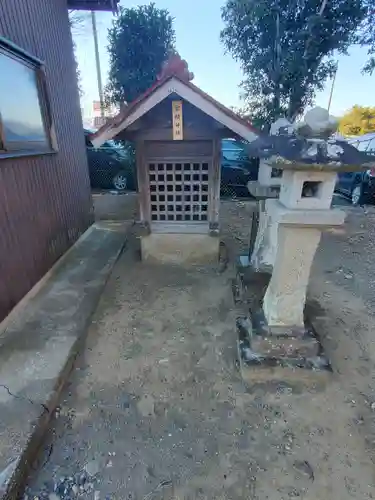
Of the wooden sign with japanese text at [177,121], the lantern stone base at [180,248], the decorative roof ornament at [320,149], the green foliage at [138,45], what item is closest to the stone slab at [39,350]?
the lantern stone base at [180,248]

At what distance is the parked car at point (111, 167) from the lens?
392 inches

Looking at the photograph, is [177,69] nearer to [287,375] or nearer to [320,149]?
[320,149]

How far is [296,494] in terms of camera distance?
1.99 meters

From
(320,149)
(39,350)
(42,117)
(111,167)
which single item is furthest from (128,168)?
(320,149)

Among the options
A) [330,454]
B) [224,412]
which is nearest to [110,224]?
[224,412]

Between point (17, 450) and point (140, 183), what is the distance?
370 cm

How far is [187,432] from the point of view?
2404 millimetres

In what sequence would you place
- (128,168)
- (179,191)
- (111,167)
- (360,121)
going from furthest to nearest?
(360,121), (111,167), (128,168), (179,191)

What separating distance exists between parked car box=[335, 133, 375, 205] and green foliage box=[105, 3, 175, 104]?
19.8ft

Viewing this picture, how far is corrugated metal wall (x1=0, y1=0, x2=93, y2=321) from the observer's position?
11.1ft

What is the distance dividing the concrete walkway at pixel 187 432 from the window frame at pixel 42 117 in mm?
2376

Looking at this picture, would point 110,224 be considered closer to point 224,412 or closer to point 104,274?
A: point 104,274

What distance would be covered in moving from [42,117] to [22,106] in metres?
0.61

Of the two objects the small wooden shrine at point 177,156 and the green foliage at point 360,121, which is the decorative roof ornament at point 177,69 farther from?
the green foliage at point 360,121
